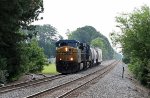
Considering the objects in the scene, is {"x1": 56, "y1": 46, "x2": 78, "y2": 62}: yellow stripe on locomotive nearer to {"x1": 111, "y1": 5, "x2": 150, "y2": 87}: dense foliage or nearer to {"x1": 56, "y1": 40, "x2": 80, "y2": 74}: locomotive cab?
{"x1": 56, "y1": 40, "x2": 80, "y2": 74}: locomotive cab

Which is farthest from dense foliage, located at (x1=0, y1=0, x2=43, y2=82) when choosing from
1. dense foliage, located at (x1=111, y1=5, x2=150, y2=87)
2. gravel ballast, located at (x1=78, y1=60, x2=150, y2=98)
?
dense foliage, located at (x1=111, y1=5, x2=150, y2=87)

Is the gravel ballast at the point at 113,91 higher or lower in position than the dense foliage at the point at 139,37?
lower

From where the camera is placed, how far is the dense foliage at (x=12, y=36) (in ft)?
93.7

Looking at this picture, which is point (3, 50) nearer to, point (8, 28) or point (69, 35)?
point (8, 28)

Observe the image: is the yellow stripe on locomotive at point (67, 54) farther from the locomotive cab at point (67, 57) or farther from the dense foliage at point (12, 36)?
the dense foliage at point (12, 36)

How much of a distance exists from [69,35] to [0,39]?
479 ft

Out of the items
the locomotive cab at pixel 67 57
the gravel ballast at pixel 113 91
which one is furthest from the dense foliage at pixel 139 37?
the gravel ballast at pixel 113 91

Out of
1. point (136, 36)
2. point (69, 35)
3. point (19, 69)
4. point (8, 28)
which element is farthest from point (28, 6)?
point (69, 35)

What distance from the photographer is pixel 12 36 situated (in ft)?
Result: 99.0

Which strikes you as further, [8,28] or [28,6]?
[28,6]

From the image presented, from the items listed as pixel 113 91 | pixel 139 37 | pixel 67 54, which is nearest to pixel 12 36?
pixel 113 91

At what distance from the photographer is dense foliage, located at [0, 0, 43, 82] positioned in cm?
2856

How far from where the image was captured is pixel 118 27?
169 feet

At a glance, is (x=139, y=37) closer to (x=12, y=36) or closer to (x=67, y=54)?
(x=67, y=54)
